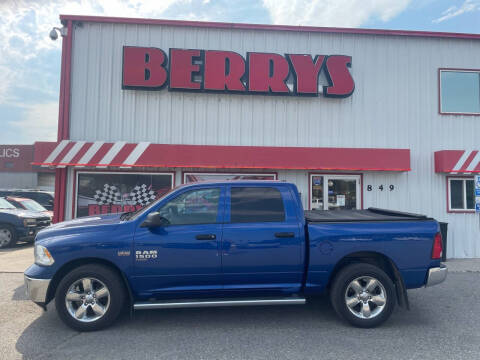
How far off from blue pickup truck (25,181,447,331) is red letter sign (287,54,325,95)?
5.72 meters

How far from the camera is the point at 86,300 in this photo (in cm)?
416

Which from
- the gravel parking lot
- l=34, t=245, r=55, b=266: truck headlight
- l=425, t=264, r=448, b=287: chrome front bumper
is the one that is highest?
l=34, t=245, r=55, b=266: truck headlight

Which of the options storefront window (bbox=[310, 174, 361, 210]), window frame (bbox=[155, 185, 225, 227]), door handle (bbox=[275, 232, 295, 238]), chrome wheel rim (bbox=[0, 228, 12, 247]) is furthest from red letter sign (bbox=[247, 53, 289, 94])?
chrome wheel rim (bbox=[0, 228, 12, 247])

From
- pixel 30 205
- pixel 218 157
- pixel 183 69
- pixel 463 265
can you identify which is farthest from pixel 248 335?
pixel 30 205

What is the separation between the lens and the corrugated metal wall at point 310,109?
9312mm

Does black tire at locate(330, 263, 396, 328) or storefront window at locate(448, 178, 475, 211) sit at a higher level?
storefront window at locate(448, 178, 475, 211)

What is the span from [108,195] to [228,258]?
607 centimetres

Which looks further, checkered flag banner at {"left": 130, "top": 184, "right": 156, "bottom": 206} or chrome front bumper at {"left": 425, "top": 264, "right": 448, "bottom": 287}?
checkered flag banner at {"left": 130, "top": 184, "right": 156, "bottom": 206}

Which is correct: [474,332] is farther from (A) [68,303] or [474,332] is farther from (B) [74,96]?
(B) [74,96]

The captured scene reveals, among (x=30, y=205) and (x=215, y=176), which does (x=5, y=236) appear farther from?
(x=215, y=176)

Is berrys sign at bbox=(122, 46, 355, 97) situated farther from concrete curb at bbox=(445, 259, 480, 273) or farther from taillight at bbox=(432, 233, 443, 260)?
taillight at bbox=(432, 233, 443, 260)

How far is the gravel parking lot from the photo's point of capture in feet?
11.9

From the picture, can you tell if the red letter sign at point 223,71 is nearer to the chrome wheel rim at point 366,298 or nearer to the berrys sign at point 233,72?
the berrys sign at point 233,72

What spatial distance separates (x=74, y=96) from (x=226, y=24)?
4847 mm
